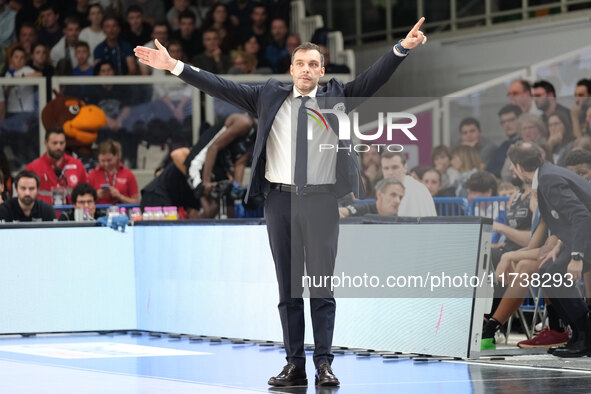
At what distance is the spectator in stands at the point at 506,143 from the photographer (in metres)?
10.3

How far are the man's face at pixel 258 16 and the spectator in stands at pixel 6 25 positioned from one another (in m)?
3.34

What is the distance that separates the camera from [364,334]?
8.70 metres

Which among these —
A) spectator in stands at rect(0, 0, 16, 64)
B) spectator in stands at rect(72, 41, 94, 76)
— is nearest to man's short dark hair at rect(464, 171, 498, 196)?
spectator in stands at rect(72, 41, 94, 76)

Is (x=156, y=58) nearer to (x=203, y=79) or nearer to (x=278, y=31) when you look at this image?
(x=203, y=79)

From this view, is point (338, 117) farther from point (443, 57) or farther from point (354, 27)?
point (354, 27)

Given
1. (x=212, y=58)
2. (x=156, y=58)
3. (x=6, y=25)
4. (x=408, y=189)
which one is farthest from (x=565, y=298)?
(x=6, y=25)

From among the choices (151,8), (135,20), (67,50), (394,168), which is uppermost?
(151,8)

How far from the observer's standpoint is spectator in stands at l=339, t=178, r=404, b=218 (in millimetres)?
9336

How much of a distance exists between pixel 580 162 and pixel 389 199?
1495 millimetres

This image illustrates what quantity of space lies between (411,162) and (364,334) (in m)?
1.44

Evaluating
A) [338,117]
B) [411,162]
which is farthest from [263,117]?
[411,162]

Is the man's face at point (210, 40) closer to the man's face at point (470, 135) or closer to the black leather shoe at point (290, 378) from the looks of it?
the man's face at point (470, 135)

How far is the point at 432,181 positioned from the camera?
9.84m

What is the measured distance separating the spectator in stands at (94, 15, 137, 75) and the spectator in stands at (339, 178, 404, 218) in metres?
7.33
